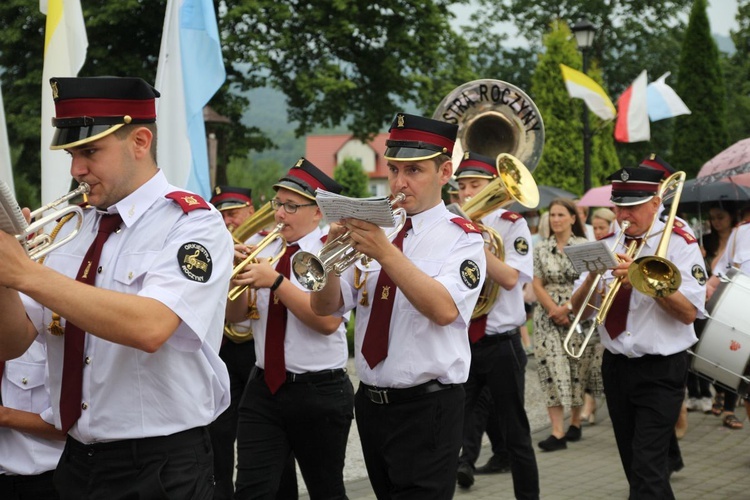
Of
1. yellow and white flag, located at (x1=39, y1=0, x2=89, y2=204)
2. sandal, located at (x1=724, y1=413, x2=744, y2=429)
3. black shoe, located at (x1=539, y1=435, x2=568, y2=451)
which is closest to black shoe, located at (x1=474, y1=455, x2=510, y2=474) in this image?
black shoe, located at (x1=539, y1=435, x2=568, y2=451)

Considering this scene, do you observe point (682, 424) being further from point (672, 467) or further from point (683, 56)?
point (683, 56)

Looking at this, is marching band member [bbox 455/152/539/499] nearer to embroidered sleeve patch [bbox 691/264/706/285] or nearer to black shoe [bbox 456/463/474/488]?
black shoe [bbox 456/463/474/488]

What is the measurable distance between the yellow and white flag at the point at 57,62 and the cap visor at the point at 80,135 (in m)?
3.85

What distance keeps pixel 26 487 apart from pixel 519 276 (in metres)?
4.18

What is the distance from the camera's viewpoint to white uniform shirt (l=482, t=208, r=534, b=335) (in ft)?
24.9

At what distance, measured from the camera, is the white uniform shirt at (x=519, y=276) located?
759cm

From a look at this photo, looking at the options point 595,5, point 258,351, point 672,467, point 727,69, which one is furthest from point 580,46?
point 595,5

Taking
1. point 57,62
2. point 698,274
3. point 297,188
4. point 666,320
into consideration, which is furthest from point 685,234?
point 57,62

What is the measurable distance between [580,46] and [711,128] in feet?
57.3

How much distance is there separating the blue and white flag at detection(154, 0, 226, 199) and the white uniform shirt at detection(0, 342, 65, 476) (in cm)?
379

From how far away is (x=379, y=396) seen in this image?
190 inches

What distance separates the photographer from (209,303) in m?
3.45

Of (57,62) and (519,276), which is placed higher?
Result: (57,62)

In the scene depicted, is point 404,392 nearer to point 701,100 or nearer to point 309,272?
point 309,272
